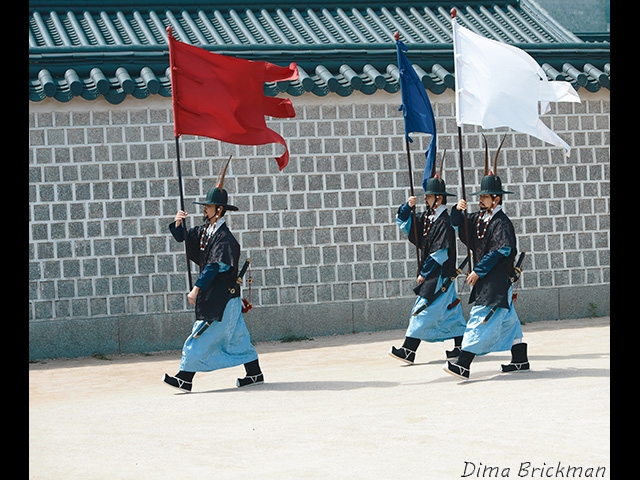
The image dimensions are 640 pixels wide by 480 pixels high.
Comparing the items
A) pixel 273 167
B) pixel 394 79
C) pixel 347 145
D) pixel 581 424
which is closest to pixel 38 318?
pixel 273 167

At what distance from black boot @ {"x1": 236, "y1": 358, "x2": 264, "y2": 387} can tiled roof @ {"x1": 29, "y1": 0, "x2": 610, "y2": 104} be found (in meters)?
3.76

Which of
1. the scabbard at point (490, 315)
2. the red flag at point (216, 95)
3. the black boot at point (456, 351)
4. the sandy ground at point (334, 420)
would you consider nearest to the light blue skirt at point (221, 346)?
the sandy ground at point (334, 420)

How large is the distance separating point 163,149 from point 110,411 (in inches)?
169

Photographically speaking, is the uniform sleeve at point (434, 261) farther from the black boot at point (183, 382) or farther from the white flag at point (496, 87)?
the black boot at point (183, 382)

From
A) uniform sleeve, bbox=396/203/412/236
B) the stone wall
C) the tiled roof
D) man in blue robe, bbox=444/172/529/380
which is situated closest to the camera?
man in blue robe, bbox=444/172/529/380

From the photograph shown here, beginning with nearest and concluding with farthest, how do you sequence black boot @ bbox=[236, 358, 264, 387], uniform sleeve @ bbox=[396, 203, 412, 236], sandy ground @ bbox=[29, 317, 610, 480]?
sandy ground @ bbox=[29, 317, 610, 480], black boot @ bbox=[236, 358, 264, 387], uniform sleeve @ bbox=[396, 203, 412, 236]

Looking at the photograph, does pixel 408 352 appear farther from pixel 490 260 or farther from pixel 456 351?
pixel 490 260

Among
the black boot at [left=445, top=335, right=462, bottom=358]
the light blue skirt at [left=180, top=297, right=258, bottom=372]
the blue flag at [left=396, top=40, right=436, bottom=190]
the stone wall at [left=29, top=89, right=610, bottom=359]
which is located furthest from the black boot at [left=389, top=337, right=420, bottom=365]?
the stone wall at [left=29, top=89, right=610, bottom=359]

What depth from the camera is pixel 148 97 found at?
1155cm

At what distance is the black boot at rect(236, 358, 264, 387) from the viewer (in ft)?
29.0

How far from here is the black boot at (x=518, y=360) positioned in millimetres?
8797

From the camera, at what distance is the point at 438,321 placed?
9.66 metres

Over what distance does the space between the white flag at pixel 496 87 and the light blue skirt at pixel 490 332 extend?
149 cm

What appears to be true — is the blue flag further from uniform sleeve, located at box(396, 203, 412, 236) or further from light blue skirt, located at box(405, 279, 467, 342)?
light blue skirt, located at box(405, 279, 467, 342)
